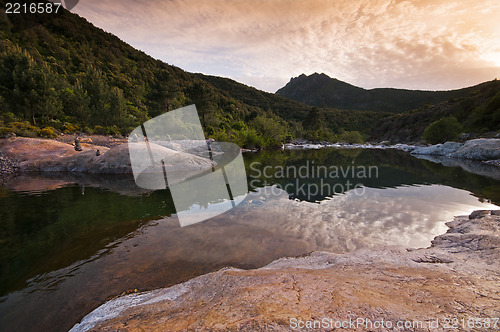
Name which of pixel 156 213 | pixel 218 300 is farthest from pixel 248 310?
pixel 156 213

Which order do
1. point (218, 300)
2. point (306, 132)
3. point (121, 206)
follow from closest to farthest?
1. point (218, 300)
2. point (121, 206)
3. point (306, 132)

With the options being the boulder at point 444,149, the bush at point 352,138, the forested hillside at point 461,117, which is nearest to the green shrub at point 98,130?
the boulder at point 444,149

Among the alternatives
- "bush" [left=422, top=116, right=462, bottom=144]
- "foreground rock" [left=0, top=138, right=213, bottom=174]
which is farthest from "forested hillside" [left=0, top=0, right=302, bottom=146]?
"bush" [left=422, top=116, right=462, bottom=144]

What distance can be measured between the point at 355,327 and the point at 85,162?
23274 millimetres

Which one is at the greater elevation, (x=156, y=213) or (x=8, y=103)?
(x=8, y=103)

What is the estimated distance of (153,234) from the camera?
257 inches

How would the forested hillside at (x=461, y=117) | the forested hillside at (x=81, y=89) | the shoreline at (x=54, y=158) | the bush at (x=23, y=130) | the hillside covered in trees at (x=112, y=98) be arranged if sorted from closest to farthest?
the shoreline at (x=54, y=158), the bush at (x=23, y=130), the forested hillside at (x=81, y=89), the hillside covered in trees at (x=112, y=98), the forested hillside at (x=461, y=117)

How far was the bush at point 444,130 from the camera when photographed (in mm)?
45156

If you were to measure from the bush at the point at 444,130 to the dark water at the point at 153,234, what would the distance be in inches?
1809

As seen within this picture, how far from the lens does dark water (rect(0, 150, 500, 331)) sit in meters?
4.04

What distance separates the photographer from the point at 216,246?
5723 millimetres

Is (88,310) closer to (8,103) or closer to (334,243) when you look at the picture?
(334,243)

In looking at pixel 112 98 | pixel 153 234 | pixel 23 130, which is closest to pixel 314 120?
pixel 112 98

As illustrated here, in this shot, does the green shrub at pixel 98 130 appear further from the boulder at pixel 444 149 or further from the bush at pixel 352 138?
the bush at pixel 352 138
